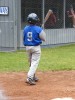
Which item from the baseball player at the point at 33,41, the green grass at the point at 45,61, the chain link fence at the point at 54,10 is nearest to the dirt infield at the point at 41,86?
the baseball player at the point at 33,41

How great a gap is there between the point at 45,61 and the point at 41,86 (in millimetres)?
4871

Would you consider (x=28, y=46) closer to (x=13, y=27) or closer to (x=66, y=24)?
(x=13, y=27)

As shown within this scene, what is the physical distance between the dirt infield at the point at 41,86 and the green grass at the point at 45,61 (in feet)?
3.17

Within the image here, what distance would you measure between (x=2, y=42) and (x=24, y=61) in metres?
4.25

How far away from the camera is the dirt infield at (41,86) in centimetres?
938

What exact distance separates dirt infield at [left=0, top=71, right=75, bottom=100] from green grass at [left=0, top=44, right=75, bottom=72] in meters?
0.97

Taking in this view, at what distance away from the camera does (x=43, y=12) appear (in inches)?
816

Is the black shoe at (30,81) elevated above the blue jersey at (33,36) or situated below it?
below

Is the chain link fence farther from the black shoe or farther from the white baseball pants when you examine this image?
the black shoe

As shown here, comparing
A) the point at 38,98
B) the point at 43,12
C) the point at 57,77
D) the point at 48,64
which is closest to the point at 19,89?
the point at 38,98

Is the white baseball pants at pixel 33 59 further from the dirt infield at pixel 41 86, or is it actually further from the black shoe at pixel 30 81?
the dirt infield at pixel 41 86

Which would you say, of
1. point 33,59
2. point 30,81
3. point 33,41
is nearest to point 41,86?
point 30,81

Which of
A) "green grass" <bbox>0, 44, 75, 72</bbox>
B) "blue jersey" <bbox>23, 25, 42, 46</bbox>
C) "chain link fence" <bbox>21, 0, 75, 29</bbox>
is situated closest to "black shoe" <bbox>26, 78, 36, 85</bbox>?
"blue jersey" <bbox>23, 25, 42, 46</bbox>

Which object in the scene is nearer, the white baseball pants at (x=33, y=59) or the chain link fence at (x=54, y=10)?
the white baseball pants at (x=33, y=59)
